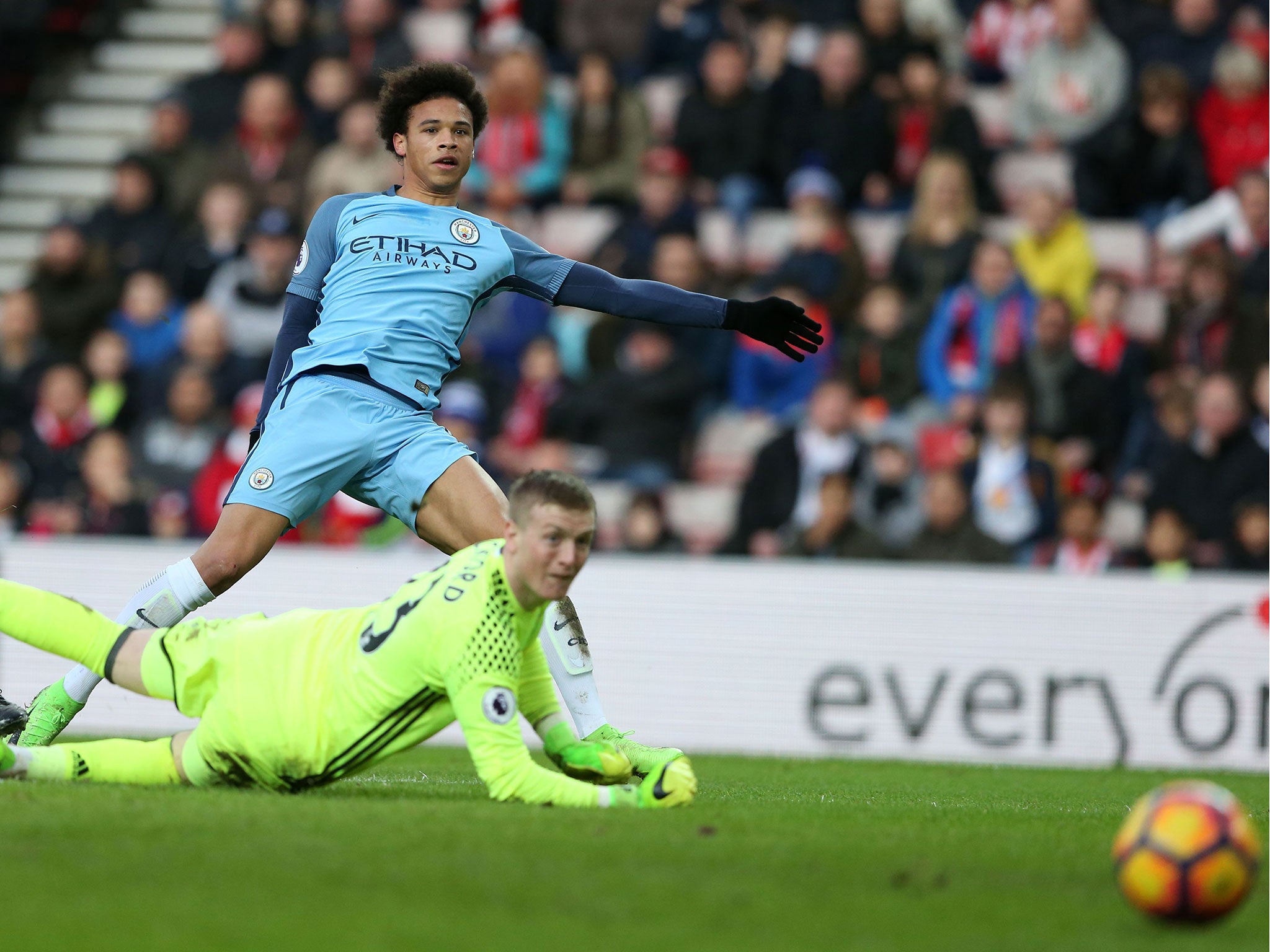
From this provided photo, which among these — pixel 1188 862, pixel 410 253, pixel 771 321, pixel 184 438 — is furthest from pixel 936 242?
pixel 1188 862

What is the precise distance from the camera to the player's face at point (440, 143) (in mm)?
6648

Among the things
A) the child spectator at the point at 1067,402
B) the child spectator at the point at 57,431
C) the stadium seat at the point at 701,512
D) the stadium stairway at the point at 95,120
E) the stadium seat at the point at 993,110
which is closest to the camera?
the child spectator at the point at 1067,402

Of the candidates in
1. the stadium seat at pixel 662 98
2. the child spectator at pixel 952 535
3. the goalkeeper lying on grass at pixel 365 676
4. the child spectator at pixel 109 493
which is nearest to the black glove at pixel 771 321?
the goalkeeper lying on grass at pixel 365 676

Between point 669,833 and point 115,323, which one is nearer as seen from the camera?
point 669,833

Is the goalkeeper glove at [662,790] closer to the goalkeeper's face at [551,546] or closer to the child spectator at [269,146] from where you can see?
the goalkeeper's face at [551,546]

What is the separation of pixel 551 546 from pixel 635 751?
3.81ft

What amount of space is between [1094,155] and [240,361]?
6.53 metres

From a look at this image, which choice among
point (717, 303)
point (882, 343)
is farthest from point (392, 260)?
point (882, 343)

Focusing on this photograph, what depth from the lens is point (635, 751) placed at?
19.6 ft

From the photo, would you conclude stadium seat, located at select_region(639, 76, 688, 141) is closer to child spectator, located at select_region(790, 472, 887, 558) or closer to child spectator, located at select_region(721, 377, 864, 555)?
child spectator, located at select_region(721, 377, 864, 555)

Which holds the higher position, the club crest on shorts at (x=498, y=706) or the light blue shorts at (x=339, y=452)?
the light blue shorts at (x=339, y=452)

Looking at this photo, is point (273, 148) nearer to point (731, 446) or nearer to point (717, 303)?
point (731, 446)

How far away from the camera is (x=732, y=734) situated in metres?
10.1

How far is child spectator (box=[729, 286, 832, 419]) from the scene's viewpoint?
40.7 ft
